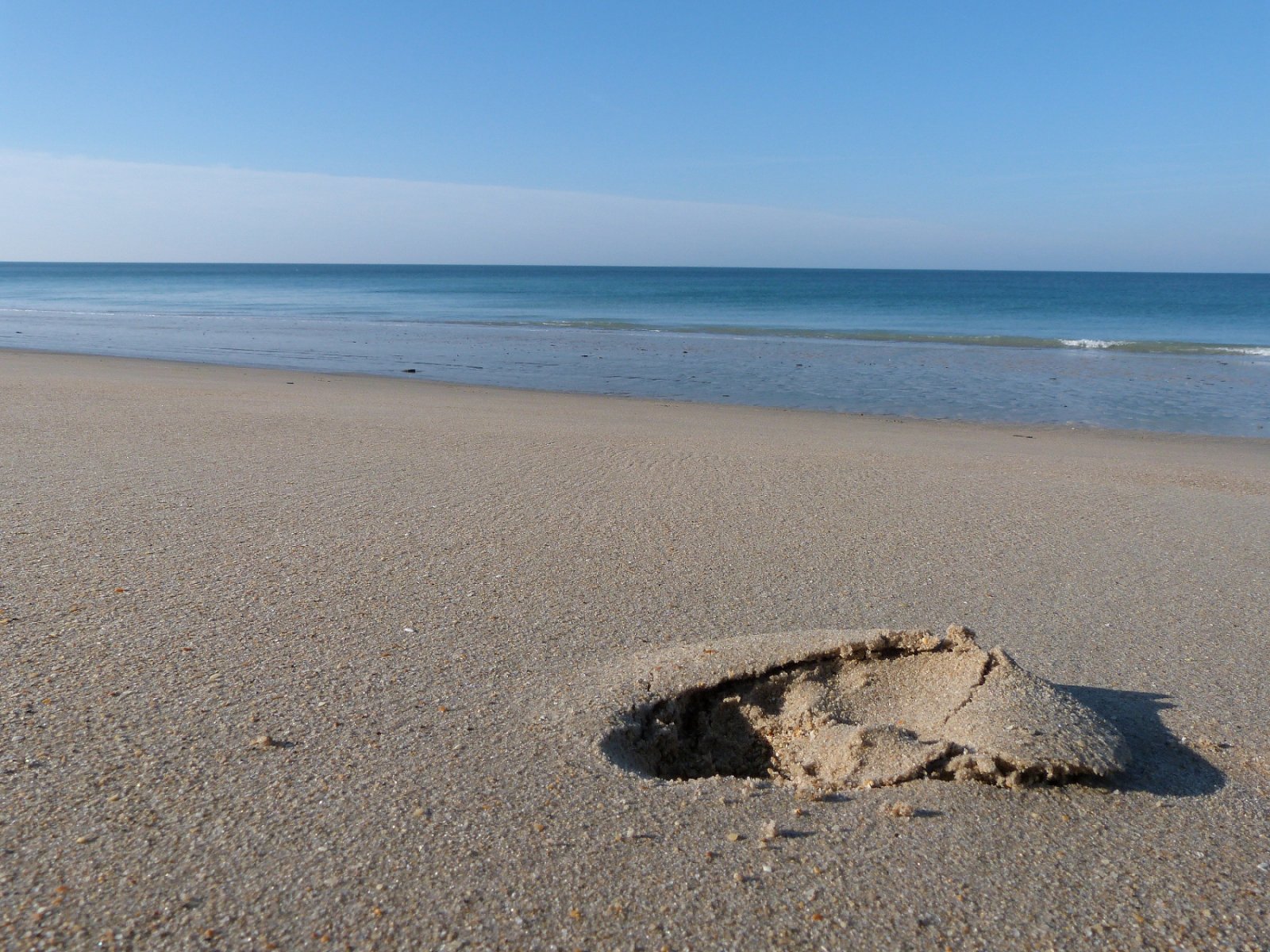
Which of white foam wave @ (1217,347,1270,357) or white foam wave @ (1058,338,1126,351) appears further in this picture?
white foam wave @ (1058,338,1126,351)

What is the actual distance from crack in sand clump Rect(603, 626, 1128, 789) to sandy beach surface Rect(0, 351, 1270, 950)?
0.36ft

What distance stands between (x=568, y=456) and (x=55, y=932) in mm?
5765

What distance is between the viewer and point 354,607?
3.79 meters

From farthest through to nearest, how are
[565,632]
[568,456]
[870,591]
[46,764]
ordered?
[568,456] → [870,591] → [565,632] → [46,764]

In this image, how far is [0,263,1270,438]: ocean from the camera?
14820 mm

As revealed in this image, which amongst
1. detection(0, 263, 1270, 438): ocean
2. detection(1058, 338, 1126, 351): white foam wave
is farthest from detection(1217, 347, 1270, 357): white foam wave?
detection(1058, 338, 1126, 351): white foam wave

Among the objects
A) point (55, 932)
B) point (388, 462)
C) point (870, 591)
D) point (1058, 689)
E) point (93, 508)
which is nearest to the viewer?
point (55, 932)

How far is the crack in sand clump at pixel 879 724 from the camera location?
265cm

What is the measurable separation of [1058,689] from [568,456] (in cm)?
491

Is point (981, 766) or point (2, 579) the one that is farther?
point (2, 579)

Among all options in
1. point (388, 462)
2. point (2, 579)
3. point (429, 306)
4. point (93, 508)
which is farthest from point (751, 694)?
point (429, 306)

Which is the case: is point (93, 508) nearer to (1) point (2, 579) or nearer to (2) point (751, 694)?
(1) point (2, 579)

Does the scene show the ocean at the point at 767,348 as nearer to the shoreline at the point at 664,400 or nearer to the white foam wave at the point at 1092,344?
the white foam wave at the point at 1092,344

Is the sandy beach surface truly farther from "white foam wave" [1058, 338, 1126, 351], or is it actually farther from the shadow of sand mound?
"white foam wave" [1058, 338, 1126, 351]
